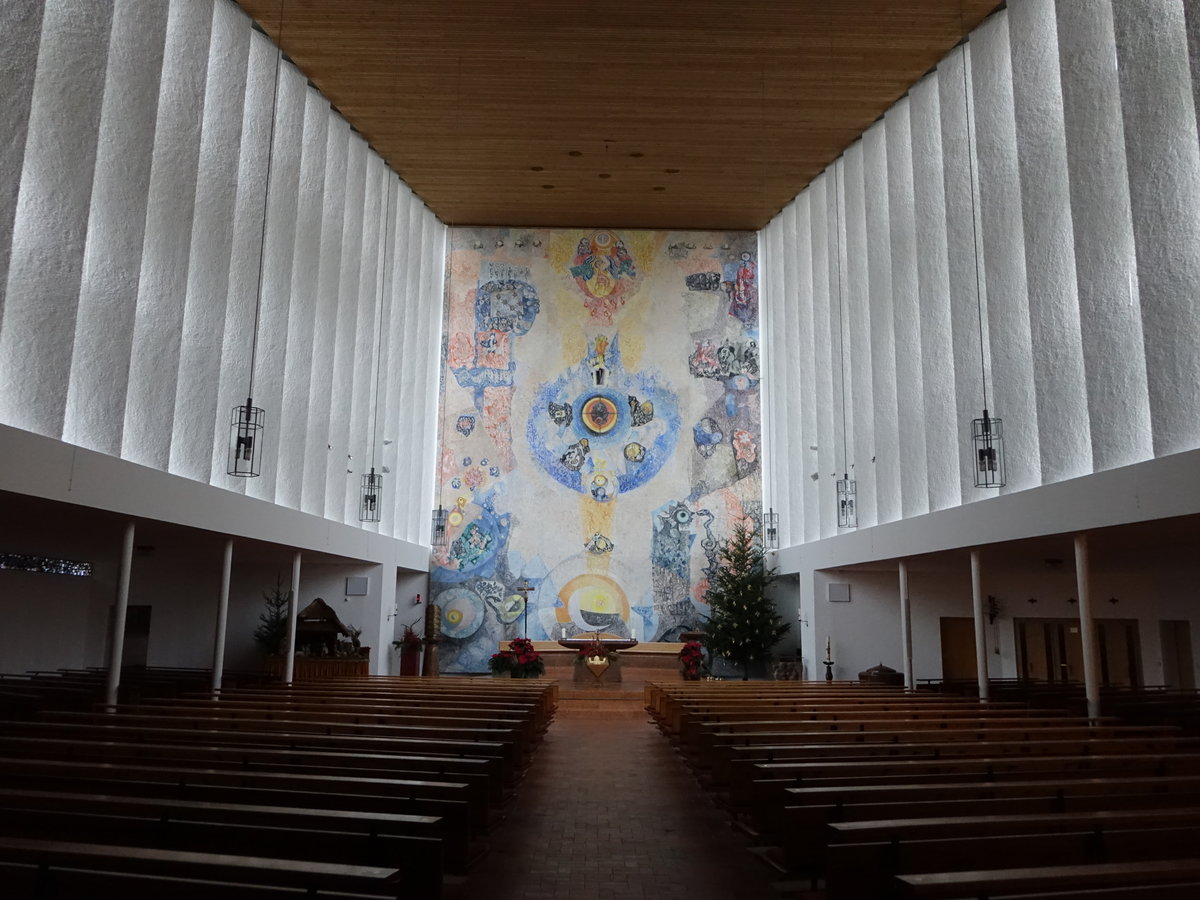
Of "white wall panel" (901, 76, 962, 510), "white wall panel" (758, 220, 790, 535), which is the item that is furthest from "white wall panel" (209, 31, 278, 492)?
"white wall panel" (758, 220, 790, 535)

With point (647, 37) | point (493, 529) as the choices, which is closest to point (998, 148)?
point (647, 37)

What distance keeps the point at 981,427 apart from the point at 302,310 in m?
10.0

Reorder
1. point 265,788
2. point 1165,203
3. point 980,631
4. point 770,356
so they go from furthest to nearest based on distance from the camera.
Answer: point 770,356
point 980,631
point 1165,203
point 265,788

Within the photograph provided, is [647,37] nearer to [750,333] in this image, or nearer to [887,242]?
[887,242]

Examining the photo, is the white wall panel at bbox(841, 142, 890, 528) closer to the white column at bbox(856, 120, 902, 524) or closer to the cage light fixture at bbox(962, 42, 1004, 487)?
the white column at bbox(856, 120, 902, 524)

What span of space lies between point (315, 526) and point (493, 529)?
7.04 m

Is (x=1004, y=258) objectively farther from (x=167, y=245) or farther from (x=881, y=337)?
A: (x=167, y=245)

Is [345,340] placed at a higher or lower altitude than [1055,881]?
higher

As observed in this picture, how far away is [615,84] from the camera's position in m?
14.4

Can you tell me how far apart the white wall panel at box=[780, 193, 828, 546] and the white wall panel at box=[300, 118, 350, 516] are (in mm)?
9265

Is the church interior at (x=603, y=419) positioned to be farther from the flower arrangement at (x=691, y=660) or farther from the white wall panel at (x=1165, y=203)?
the flower arrangement at (x=691, y=660)

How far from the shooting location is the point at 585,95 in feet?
48.4

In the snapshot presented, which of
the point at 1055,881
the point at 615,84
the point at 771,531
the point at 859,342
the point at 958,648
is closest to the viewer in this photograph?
the point at 1055,881

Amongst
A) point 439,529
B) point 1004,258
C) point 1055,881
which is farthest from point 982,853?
point 439,529
